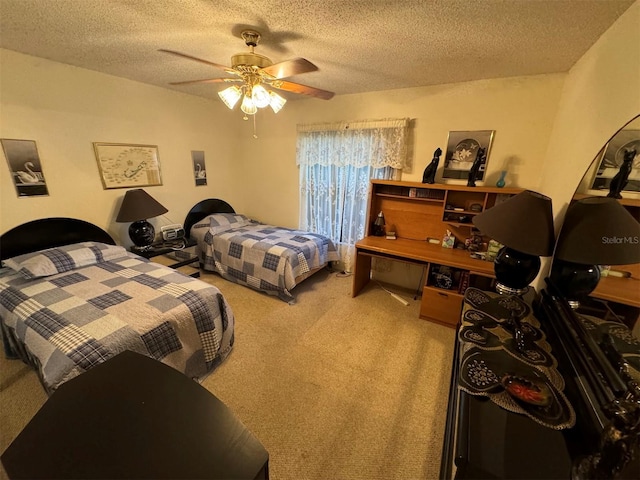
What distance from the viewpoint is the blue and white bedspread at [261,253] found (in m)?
2.80

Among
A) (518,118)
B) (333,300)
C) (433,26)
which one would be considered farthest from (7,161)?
(518,118)

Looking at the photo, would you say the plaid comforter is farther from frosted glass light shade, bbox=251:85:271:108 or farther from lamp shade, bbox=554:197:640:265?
lamp shade, bbox=554:197:640:265

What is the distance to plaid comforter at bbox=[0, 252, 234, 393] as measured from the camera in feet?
4.33

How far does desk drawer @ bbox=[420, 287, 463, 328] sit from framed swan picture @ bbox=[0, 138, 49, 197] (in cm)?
367

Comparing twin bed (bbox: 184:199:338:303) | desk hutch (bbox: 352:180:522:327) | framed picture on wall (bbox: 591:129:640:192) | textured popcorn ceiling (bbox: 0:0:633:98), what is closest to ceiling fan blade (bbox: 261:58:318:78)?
textured popcorn ceiling (bbox: 0:0:633:98)

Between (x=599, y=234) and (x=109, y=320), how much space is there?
237 cm

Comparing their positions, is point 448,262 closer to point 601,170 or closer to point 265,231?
point 601,170

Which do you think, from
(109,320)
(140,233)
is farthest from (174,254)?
(109,320)

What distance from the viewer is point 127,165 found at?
2838 mm

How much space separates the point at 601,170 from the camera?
3.45 feet

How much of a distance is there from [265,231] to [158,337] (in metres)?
2.13

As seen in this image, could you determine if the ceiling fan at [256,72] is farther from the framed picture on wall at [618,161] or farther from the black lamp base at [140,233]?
the black lamp base at [140,233]

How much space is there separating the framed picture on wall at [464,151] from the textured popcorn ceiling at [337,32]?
0.49 metres

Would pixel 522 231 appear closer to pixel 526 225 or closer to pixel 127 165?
pixel 526 225
